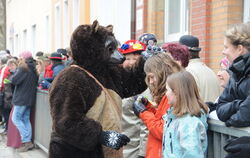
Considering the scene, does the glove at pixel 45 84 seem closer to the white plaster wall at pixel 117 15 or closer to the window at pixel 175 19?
the white plaster wall at pixel 117 15

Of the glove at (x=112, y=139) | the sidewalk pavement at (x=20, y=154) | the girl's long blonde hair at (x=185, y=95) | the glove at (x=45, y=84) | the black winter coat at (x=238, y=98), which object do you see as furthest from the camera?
the sidewalk pavement at (x=20, y=154)

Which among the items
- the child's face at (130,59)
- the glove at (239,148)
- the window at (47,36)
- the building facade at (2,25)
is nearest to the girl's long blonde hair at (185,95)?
the glove at (239,148)

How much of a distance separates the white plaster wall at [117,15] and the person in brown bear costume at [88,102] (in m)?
5.17

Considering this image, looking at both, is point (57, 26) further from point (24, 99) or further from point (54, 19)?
point (24, 99)

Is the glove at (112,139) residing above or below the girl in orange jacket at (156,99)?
below

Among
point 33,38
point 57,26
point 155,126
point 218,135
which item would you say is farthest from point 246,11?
point 33,38

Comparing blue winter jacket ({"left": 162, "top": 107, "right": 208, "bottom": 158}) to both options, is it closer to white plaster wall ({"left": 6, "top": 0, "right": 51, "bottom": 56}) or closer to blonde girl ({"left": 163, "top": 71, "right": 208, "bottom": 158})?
blonde girl ({"left": 163, "top": 71, "right": 208, "bottom": 158})

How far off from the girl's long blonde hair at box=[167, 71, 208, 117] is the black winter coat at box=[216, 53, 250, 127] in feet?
0.51

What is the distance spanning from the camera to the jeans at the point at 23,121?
25.0 ft

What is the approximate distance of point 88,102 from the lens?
3131mm

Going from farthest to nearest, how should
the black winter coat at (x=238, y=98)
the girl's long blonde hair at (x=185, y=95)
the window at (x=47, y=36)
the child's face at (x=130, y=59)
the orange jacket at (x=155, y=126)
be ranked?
the window at (x=47, y=36)
the child's face at (x=130, y=59)
the orange jacket at (x=155, y=126)
the girl's long blonde hair at (x=185, y=95)
the black winter coat at (x=238, y=98)

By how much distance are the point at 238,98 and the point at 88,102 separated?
1118 millimetres

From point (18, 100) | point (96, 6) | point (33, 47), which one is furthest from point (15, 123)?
point (33, 47)

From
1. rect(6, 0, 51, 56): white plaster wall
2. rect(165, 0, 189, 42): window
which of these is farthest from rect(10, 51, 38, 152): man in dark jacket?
rect(6, 0, 51, 56): white plaster wall
